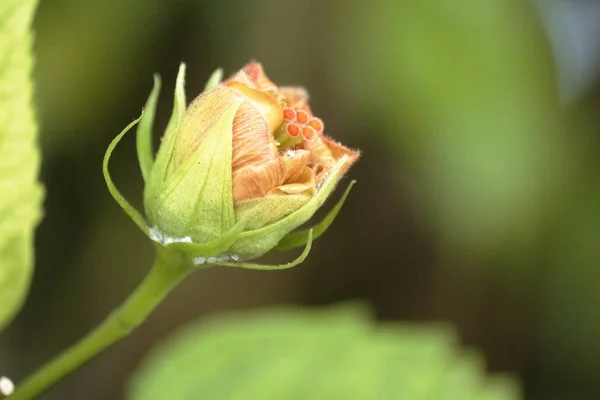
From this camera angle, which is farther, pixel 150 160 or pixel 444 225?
pixel 444 225

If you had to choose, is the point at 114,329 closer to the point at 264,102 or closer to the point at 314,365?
the point at 264,102

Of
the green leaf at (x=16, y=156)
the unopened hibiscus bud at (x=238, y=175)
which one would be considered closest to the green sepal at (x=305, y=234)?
the unopened hibiscus bud at (x=238, y=175)

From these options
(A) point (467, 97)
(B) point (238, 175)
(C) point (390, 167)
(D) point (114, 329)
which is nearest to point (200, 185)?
(B) point (238, 175)

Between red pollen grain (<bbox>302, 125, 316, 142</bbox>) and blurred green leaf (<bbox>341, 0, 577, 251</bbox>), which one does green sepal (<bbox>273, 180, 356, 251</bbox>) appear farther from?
blurred green leaf (<bbox>341, 0, 577, 251</bbox>)

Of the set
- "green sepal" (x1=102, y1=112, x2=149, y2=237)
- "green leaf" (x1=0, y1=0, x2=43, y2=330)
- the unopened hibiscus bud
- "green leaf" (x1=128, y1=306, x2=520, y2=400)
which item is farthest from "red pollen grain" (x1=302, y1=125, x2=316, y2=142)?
"green leaf" (x1=128, y1=306, x2=520, y2=400)

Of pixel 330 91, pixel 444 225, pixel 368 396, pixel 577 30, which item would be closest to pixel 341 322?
pixel 368 396

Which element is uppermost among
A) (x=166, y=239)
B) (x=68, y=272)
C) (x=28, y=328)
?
(x=166, y=239)

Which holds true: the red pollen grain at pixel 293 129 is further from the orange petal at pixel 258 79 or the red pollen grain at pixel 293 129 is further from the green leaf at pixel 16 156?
the green leaf at pixel 16 156

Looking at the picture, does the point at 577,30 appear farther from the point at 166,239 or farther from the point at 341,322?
the point at 166,239
